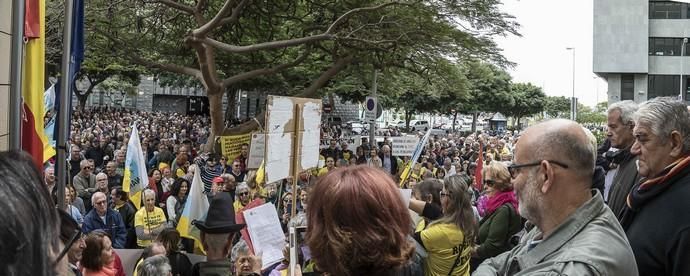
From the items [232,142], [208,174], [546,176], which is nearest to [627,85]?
[208,174]

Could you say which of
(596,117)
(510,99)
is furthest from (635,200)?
(596,117)

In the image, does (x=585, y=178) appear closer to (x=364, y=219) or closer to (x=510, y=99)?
(x=364, y=219)

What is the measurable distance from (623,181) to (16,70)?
3734 mm

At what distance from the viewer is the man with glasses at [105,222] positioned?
300 inches

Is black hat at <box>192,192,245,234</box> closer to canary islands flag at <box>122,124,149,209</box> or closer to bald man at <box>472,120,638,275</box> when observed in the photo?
bald man at <box>472,120,638,275</box>

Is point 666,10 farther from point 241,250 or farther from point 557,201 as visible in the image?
point 557,201

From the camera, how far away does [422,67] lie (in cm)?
2022

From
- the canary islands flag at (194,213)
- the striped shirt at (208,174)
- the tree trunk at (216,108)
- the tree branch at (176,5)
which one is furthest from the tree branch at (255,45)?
the canary islands flag at (194,213)

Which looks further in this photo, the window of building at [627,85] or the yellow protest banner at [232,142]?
the window of building at [627,85]

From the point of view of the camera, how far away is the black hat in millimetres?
4805

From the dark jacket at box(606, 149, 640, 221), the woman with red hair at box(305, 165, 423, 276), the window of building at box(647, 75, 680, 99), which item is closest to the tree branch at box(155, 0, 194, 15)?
the dark jacket at box(606, 149, 640, 221)

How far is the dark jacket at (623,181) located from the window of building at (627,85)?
5295cm

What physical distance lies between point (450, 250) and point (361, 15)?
537 inches

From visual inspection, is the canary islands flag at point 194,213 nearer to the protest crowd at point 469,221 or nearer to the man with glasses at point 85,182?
the protest crowd at point 469,221
